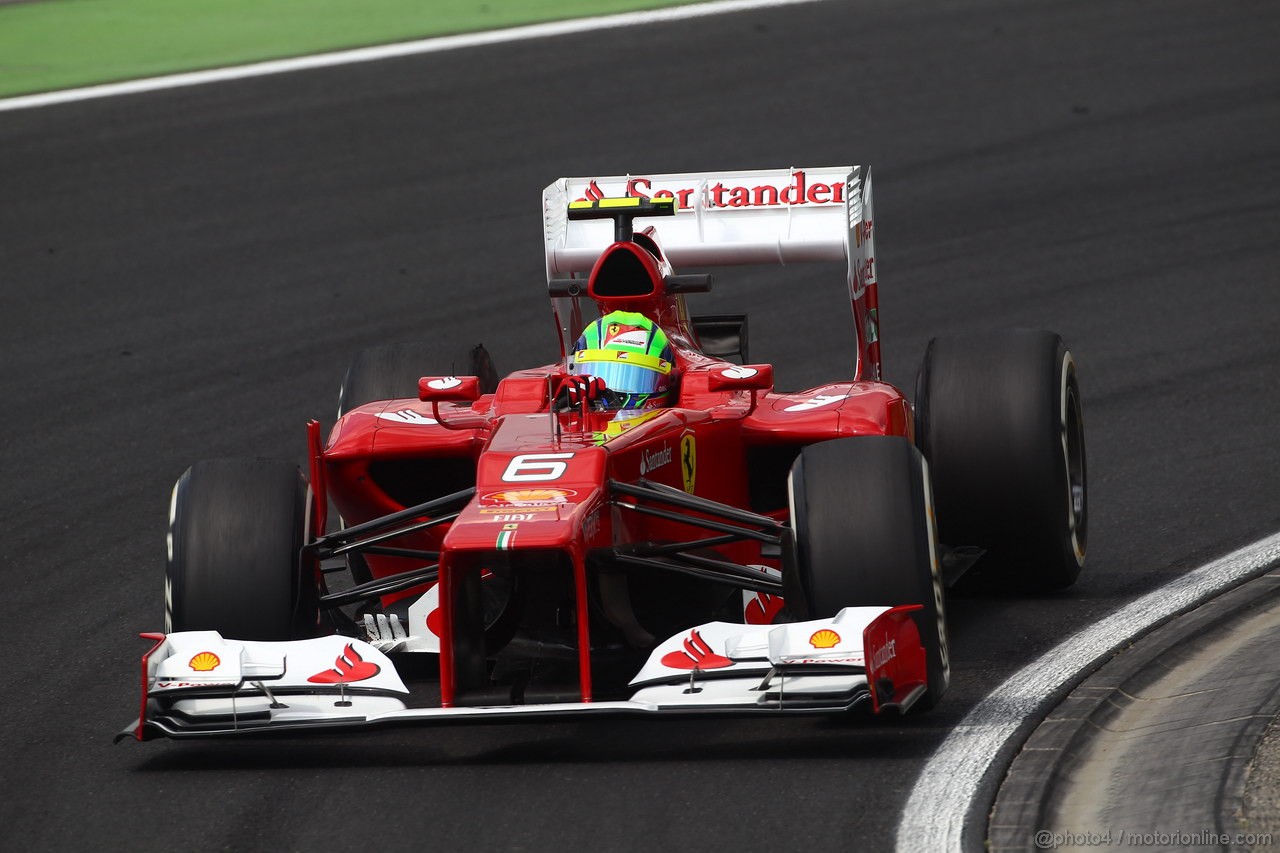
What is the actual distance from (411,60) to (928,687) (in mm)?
15292

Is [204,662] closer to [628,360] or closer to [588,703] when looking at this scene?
[588,703]

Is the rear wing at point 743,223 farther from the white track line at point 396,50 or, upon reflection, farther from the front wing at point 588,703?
the white track line at point 396,50

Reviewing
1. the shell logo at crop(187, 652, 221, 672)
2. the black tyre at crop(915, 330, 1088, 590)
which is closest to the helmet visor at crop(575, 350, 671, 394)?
the black tyre at crop(915, 330, 1088, 590)

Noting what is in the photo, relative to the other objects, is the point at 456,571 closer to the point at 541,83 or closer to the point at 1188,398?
the point at 1188,398

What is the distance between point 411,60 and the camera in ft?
68.1

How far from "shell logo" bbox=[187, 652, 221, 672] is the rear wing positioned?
11.5 feet

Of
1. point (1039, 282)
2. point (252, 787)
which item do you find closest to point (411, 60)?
point (1039, 282)

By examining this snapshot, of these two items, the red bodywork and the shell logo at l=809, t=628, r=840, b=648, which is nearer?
the shell logo at l=809, t=628, r=840, b=648

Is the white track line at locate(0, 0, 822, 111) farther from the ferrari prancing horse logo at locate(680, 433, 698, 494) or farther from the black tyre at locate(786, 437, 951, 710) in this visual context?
the black tyre at locate(786, 437, 951, 710)

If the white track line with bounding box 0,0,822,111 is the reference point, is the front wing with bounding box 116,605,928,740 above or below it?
below

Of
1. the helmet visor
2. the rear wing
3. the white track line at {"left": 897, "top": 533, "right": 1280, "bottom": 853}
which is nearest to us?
the white track line at {"left": 897, "top": 533, "right": 1280, "bottom": 853}

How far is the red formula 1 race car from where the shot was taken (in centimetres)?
641

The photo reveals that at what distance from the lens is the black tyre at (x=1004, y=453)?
7.97 meters

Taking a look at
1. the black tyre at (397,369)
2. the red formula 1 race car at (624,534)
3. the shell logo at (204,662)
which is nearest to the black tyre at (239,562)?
the red formula 1 race car at (624,534)
